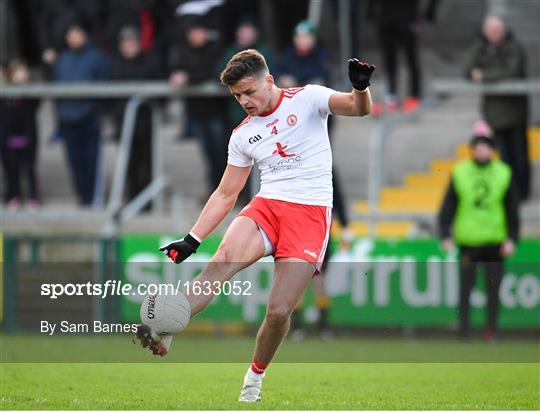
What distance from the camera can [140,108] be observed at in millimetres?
18938

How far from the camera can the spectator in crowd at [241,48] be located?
1809 centimetres

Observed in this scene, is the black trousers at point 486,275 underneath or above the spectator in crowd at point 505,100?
underneath

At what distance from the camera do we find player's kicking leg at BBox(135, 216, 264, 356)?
9867mm

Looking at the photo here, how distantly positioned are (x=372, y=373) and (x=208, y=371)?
4.67 feet

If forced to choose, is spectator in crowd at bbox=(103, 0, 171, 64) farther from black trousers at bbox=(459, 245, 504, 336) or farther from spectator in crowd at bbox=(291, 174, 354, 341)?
black trousers at bbox=(459, 245, 504, 336)

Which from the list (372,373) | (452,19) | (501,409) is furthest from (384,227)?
(501,409)

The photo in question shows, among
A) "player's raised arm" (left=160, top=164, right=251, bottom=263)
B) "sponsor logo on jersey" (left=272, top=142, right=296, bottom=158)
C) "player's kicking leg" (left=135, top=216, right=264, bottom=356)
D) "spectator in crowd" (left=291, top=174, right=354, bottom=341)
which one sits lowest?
"spectator in crowd" (left=291, top=174, right=354, bottom=341)

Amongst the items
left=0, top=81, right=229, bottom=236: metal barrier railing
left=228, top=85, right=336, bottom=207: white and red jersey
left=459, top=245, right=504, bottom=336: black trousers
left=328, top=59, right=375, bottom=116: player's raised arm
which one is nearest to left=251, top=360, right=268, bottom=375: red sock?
left=228, top=85, right=336, bottom=207: white and red jersey

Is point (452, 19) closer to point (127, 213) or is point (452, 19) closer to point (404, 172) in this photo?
point (404, 172)

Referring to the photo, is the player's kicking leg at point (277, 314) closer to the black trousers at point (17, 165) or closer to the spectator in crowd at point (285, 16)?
the black trousers at point (17, 165)

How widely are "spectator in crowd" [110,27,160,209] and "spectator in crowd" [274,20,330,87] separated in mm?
1953

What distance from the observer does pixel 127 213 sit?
61.0 feet

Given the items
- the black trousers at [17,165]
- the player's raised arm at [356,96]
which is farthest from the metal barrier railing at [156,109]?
the player's raised arm at [356,96]

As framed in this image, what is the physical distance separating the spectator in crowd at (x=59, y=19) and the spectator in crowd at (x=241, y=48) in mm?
2899
